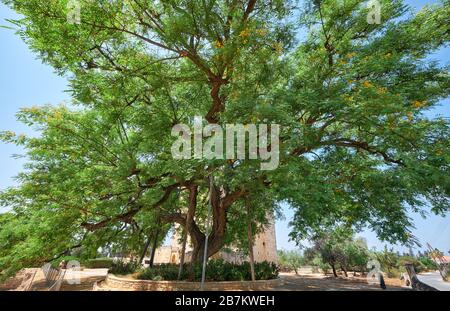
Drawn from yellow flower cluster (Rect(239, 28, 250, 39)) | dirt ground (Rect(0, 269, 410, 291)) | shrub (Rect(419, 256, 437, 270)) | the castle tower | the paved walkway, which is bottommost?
dirt ground (Rect(0, 269, 410, 291))

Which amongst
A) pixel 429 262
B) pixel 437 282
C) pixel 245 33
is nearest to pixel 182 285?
pixel 245 33

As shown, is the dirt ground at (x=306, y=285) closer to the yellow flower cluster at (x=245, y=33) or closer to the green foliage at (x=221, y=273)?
the green foliage at (x=221, y=273)

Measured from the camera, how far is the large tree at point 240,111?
6.71 m

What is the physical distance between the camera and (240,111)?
745 centimetres

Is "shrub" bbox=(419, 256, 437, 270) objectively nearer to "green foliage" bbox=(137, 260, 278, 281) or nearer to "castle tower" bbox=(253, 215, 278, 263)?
"green foliage" bbox=(137, 260, 278, 281)

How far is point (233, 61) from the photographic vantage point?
8.09 meters

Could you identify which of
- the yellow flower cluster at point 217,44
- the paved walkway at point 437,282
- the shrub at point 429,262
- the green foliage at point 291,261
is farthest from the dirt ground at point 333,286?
the green foliage at point 291,261

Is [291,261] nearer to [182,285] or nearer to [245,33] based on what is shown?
[182,285]

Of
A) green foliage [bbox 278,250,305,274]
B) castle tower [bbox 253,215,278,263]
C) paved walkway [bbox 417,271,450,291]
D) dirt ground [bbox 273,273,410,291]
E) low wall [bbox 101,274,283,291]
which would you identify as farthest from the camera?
green foliage [bbox 278,250,305,274]

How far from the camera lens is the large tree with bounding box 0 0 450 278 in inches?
264

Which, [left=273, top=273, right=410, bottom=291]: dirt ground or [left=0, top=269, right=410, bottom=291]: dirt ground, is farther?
[left=0, top=269, right=410, bottom=291]: dirt ground

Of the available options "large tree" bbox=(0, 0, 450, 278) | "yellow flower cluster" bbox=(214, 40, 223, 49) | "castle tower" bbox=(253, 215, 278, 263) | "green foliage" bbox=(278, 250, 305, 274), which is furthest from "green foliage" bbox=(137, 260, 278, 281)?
"green foliage" bbox=(278, 250, 305, 274)

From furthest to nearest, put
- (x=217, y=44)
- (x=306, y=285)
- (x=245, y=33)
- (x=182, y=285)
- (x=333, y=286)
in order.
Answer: (x=306, y=285), (x=333, y=286), (x=182, y=285), (x=217, y=44), (x=245, y=33)

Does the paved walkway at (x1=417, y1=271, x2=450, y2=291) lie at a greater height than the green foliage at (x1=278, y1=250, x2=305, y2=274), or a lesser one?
lesser
